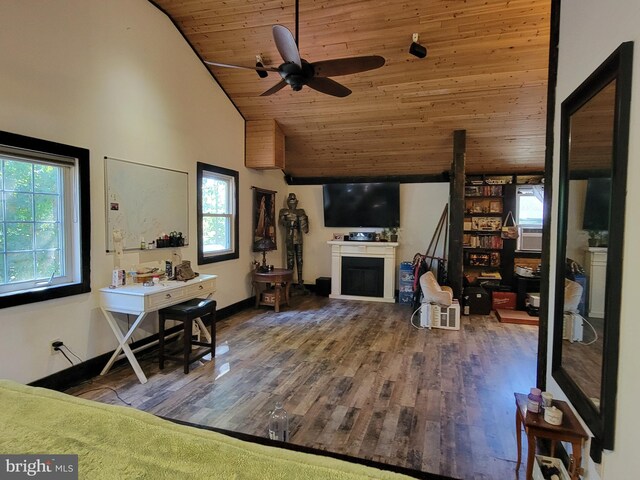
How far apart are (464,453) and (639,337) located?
141 centimetres

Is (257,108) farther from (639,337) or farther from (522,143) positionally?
(639,337)

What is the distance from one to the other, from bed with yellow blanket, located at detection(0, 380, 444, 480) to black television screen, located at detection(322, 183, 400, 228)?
233 inches

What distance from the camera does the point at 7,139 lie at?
8.21 feet

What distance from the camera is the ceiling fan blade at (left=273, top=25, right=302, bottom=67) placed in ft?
8.03

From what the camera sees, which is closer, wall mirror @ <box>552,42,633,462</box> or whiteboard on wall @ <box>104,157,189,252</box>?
wall mirror @ <box>552,42,633,462</box>

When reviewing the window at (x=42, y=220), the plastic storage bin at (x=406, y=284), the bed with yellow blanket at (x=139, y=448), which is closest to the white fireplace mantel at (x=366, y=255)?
the plastic storage bin at (x=406, y=284)

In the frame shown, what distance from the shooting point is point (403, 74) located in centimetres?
432

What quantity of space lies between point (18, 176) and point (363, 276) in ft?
16.8

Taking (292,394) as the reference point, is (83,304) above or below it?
above

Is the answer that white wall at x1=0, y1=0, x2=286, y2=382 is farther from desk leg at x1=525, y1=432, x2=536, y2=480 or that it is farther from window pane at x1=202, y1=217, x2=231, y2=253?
desk leg at x1=525, y1=432, x2=536, y2=480

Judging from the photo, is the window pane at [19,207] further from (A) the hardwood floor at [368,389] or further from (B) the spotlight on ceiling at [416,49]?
(B) the spotlight on ceiling at [416,49]

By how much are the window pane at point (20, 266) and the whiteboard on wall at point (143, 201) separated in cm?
63

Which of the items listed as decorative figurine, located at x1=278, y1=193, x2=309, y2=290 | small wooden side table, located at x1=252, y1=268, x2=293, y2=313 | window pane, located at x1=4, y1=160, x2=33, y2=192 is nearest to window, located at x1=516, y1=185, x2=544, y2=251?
decorative figurine, located at x1=278, y1=193, x2=309, y2=290

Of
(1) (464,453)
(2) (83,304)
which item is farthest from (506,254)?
(2) (83,304)
